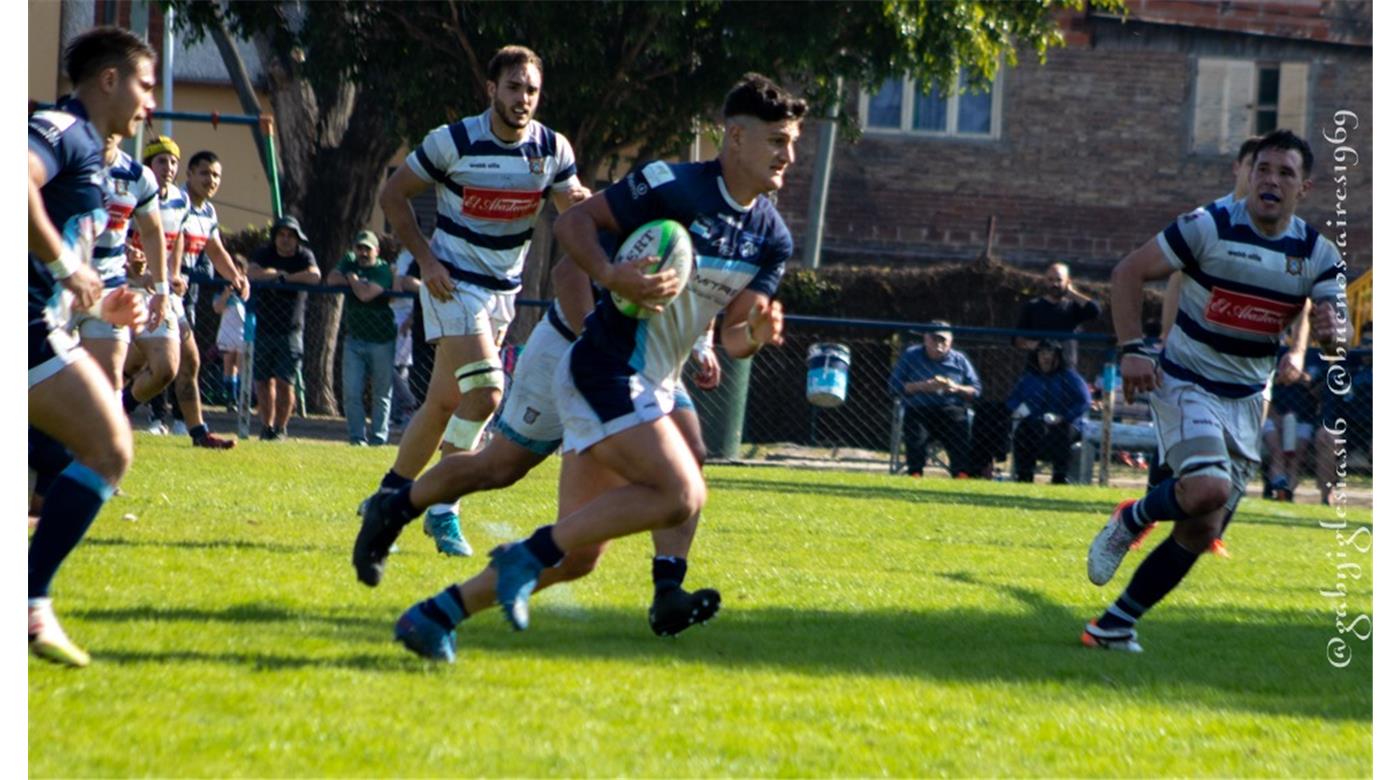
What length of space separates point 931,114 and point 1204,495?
81.6 feet

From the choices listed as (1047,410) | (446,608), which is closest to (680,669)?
(446,608)

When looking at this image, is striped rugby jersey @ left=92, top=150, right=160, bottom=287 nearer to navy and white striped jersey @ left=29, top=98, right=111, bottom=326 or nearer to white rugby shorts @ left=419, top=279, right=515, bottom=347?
white rugby shorts @ left=419, top=279, right=515, bottom=347

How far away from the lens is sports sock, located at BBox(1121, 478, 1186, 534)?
7.05 meters

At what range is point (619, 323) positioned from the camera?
18.9ft

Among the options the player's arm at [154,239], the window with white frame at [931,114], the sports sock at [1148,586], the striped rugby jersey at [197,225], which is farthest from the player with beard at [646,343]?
the window with white frame at [931,114]

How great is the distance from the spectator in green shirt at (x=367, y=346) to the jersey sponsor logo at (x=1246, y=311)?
1040 centimetres

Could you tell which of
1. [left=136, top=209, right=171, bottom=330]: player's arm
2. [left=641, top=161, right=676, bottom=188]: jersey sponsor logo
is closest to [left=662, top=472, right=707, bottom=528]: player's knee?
[left=641, top=161, right=676, bottom=188]: jersey sponsor logo

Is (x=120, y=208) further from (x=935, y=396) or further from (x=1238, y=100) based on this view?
(x=1238, y=100)

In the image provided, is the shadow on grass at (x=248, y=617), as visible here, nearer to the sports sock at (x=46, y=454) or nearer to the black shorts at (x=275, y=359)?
the sports sock at (x=46, y=454)

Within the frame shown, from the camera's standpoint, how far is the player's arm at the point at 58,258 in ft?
16.6

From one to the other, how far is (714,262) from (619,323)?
41 centimetres

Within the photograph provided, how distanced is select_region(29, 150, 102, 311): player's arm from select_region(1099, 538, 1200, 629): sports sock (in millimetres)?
3956
